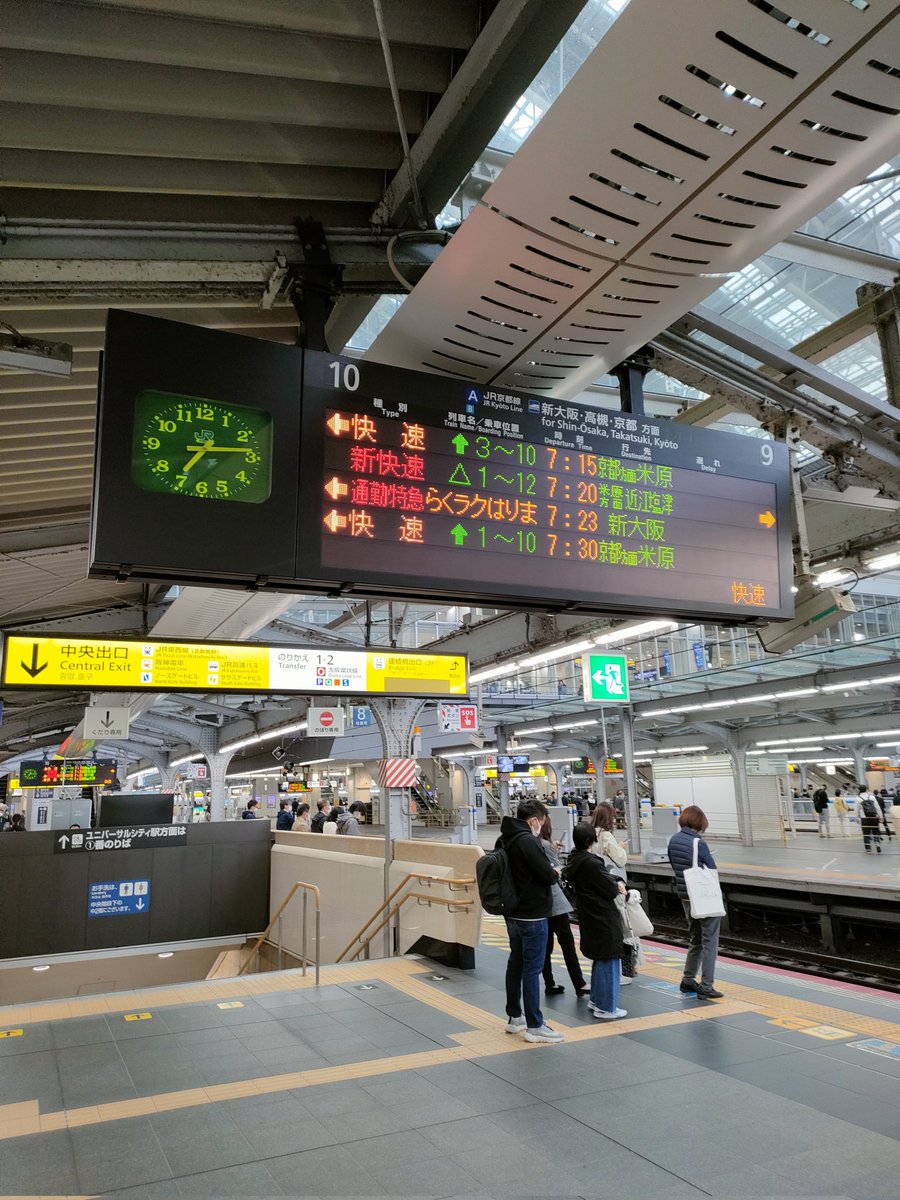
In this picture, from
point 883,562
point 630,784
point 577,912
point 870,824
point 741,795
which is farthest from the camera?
point 741,795

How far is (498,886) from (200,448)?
145 inches

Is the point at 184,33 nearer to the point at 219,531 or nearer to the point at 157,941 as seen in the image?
the point at 219,531

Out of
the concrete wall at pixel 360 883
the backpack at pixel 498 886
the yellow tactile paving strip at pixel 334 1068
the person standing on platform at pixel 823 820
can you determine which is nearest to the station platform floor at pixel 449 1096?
the yellow tactile paving strip at pixel 334 1068

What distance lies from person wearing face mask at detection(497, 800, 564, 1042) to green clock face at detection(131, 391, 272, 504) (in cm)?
327

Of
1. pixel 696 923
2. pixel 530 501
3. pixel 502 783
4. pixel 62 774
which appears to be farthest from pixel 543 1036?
pixel 502 783

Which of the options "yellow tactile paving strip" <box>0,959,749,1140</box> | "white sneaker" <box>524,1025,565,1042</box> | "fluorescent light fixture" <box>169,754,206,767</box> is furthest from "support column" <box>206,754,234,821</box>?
"white sneaker" <box>524,1025,565,1042</box>

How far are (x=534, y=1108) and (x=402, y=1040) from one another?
1.61 m

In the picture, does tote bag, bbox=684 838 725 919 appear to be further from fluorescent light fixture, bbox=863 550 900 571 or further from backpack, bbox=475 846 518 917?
fluorescent light fixture, bbox=863 550 900 571

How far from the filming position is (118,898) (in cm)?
1456

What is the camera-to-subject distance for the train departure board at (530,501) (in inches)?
157

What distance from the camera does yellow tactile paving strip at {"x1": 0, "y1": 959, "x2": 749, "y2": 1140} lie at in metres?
4.58

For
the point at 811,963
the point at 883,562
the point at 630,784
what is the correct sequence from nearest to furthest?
the point at 883,562
the point at 811,963
the point at 630,784

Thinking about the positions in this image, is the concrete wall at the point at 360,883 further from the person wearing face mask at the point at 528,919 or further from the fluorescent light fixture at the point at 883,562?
the fluorescent light fixture at the point at 883,562

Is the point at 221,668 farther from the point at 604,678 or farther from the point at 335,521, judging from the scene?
the point at 604,678
